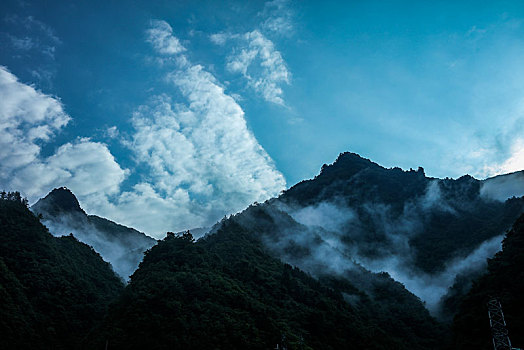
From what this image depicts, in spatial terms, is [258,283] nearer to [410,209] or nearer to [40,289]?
[40,289]

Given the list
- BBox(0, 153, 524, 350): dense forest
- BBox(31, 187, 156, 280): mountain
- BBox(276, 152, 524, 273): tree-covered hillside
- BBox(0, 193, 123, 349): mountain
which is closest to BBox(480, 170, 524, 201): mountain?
BBox(276, 152, 524, 273): tree-covered hillside

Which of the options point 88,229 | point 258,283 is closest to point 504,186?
point 258,283

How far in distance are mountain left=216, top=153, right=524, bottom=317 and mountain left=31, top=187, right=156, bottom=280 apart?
35.1 m

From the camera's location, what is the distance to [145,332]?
130 feet

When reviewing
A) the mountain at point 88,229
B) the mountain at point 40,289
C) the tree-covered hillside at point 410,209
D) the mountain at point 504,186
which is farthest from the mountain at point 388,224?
the mountain at point 88,229

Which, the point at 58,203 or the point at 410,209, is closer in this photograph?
the point at 58,203

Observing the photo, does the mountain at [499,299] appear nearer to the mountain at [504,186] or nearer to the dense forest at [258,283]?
the dense forest at [258,283]

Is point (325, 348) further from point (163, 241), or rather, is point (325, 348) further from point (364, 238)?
point (364, 238)

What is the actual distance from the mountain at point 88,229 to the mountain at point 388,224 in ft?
115

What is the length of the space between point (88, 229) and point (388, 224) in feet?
276

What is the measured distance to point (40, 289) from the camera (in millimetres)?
50969

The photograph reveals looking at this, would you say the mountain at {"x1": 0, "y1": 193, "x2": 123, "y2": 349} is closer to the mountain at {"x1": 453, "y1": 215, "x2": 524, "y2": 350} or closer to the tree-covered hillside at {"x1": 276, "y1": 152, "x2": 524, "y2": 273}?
the mountain at {"x1": 453, "y1": 215, "x2": 524, "y2": 350}

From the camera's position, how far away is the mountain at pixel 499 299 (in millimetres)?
38562

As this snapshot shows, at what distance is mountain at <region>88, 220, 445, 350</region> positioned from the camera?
4038cm
